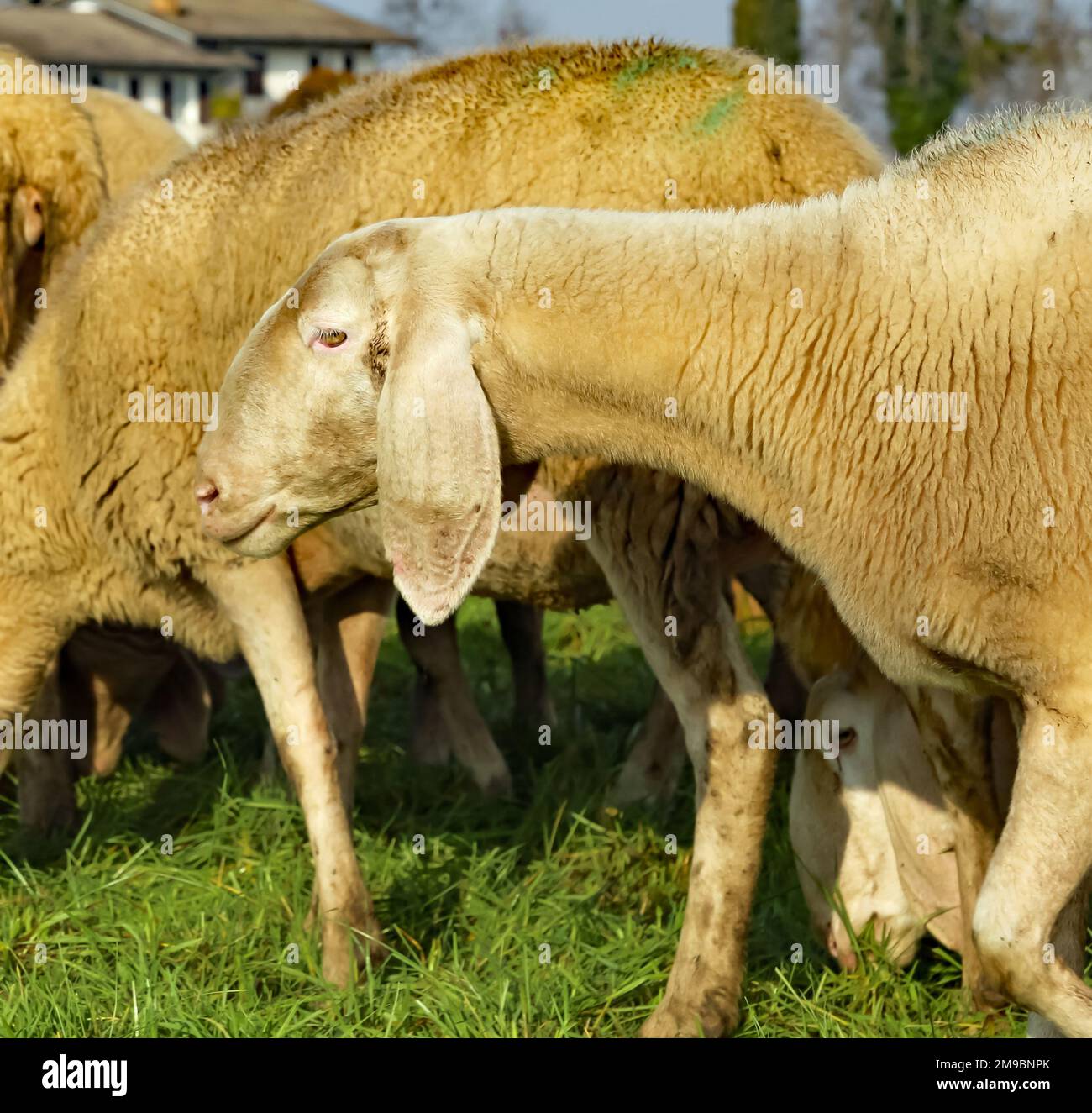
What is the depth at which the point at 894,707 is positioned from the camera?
14.0 ft

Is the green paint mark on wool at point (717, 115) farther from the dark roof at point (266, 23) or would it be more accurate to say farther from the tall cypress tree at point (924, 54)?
the dark roof at point (266, 23)

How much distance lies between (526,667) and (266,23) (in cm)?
5512

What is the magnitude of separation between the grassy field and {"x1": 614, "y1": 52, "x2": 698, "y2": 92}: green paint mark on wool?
2043 mm

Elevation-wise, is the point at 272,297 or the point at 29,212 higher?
the point at 29,212

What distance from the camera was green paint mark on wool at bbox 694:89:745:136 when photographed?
3883mm

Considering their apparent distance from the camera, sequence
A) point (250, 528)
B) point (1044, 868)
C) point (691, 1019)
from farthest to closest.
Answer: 1. point (691, 1019)
2. point (250, 528)
3. point (1044, 868)

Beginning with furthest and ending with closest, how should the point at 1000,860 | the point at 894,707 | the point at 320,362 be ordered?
the point at 894,707 < the point at 320,362 < the point at 1000,860

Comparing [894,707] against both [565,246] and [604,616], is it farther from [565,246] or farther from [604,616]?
[604,616]

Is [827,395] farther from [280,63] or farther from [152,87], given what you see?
[280,63]

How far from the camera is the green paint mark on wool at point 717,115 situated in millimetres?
3883

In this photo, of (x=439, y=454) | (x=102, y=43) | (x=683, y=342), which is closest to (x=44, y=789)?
(x=439, y=454)

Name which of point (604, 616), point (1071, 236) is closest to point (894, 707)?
point (1071, 236)

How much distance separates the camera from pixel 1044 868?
2.87m

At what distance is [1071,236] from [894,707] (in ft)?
5.39
